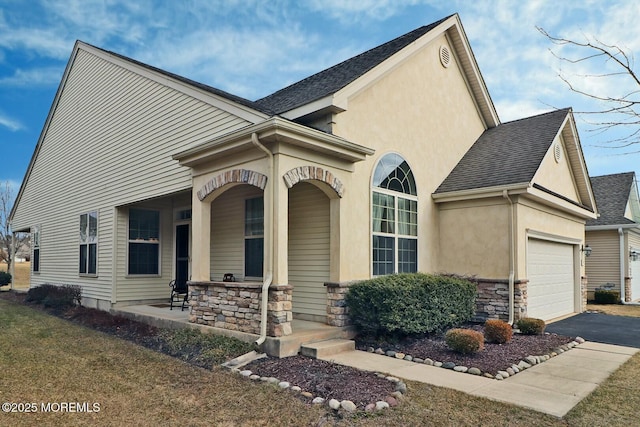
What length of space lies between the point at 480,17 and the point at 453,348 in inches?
193

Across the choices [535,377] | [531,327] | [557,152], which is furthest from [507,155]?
[535,377]

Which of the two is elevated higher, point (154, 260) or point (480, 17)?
point (480, 17)

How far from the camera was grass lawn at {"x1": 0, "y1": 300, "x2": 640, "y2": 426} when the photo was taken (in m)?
4.54

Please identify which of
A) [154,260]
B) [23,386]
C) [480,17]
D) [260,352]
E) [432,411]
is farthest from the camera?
[154,260]

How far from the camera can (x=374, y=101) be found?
9586 mm

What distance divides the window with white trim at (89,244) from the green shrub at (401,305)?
8.38 m

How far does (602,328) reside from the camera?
10750 mm

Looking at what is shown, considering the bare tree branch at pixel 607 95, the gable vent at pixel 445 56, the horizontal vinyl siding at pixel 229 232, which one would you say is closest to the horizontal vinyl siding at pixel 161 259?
the horizontal vinyl siding at pixel 229 232

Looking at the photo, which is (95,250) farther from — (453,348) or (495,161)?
(495,161)

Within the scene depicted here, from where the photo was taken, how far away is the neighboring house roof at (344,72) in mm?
9383

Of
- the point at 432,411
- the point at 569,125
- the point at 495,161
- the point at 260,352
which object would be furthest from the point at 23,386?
the point at 569,125

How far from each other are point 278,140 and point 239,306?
2791 mm

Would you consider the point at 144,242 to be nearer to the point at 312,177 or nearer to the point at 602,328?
the point at 312,177

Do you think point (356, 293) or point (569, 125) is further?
point (569, 125)
